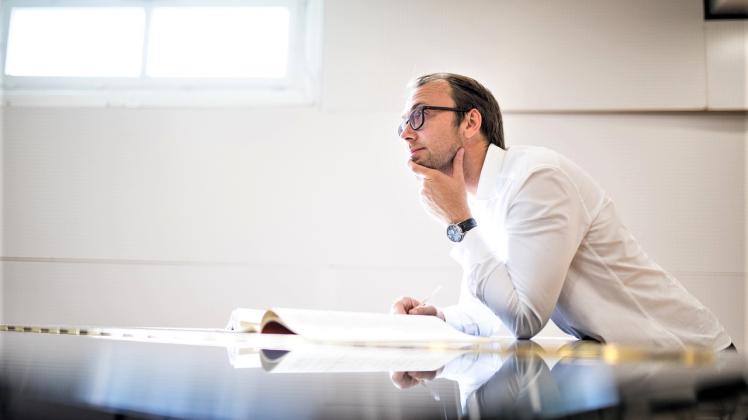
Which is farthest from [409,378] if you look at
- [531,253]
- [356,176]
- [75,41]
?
[75,41]

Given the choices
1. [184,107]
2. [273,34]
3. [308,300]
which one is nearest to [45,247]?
[184,107]

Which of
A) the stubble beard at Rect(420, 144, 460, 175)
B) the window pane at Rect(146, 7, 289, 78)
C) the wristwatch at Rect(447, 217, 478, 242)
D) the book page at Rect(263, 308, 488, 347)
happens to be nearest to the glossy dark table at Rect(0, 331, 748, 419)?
the book page at Rect(263, 308, 488, 347)

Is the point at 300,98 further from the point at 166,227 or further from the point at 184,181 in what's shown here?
the point at 166,227

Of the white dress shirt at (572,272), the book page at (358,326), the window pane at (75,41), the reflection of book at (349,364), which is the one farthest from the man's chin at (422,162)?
the window pane at (75,41)

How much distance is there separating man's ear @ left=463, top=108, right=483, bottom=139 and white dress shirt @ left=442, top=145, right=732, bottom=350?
0.31 m

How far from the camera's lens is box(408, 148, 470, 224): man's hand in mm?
1589

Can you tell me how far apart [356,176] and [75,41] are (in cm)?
167

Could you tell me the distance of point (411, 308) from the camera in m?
1.71

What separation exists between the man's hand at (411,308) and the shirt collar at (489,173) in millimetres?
304

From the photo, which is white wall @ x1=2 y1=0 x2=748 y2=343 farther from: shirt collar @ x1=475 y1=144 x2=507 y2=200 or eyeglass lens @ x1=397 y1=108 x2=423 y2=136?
shirt collar @ x1=475 y1=144 x2=507 y2=200

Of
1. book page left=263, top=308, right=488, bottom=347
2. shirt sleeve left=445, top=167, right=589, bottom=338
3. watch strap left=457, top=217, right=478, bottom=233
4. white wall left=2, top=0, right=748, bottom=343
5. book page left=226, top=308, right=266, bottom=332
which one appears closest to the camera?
book page left=263, top=308, right=488, bottom=347

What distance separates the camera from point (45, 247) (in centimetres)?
307

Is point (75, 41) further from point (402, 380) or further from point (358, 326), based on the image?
point (402, 380)

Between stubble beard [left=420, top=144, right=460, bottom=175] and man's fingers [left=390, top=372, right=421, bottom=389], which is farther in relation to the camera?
stubble beard [left=420, top=144, right=460, bottom=175]
